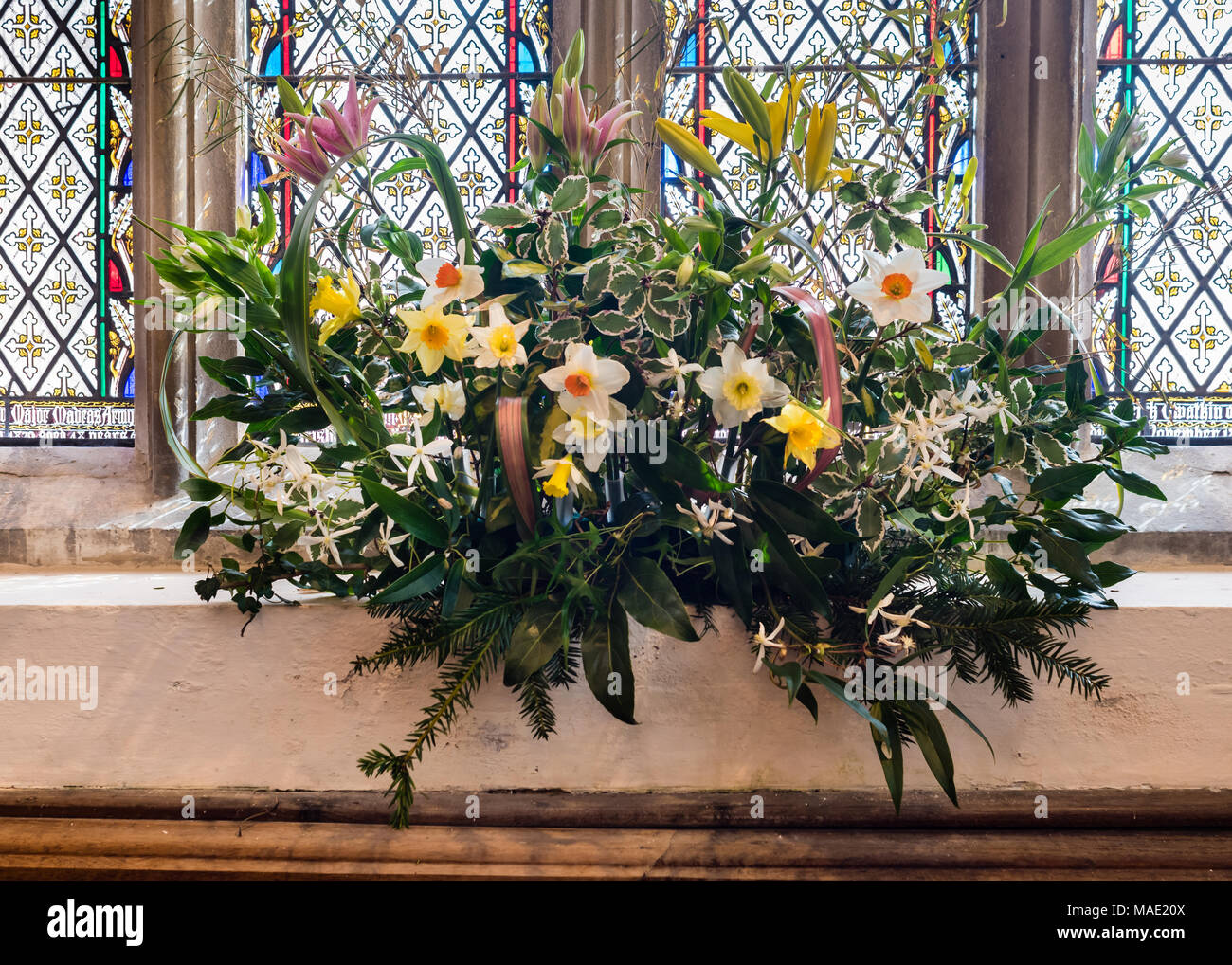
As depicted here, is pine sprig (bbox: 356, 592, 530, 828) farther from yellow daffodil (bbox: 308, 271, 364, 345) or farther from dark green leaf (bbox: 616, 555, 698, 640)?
yellow daffodil (bbox: 308, 271, 364, 345)

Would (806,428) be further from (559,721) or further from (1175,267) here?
(1175,267)

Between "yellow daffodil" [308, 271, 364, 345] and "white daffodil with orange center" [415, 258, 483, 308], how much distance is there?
0.08 m

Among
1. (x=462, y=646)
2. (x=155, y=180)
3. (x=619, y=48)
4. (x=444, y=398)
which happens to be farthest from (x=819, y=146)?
(x=155, y=180)

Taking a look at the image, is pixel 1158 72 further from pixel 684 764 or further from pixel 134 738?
pixel 134 738

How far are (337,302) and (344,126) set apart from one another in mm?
143

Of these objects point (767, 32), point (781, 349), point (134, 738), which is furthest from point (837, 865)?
point (767, 32)

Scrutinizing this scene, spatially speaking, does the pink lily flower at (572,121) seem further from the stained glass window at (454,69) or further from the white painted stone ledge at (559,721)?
the stained glass window at (454,69)

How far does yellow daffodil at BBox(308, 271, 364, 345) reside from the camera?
64 cm

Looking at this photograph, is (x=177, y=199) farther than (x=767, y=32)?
No

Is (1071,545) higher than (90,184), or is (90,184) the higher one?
(90,184)

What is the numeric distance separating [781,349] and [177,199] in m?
1.24

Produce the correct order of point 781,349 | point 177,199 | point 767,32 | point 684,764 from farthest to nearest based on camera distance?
point 767,32 < point 177,199 < point 684,764 < point 781,349

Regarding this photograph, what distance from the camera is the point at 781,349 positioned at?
0.63m

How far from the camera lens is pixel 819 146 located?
59cm
